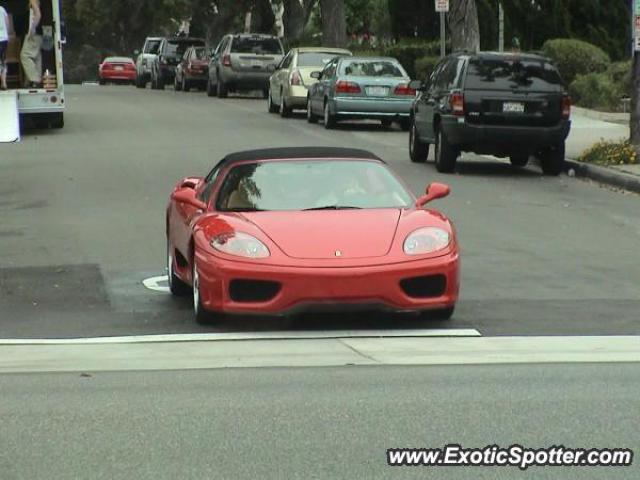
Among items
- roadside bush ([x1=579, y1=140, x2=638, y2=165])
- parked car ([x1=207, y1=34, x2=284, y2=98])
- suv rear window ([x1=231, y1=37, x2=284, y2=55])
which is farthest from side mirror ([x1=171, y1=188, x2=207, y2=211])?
suv rear window ([x1=231, y1=37, x2=284, y2=55])

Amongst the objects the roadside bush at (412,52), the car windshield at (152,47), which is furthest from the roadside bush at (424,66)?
the car windshield at (152,47)

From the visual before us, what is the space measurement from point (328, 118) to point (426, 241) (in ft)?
67.7

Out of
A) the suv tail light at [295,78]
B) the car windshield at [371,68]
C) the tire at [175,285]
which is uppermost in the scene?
the car windshield at [371,68]

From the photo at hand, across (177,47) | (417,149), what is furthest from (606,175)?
(177,47)

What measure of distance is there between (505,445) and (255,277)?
11.5 feet

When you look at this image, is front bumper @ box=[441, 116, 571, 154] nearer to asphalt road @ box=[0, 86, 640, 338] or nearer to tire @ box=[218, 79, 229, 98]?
asphalt road @ box=[0, 86, 640, 338]

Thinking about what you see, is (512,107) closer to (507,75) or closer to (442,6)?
(507,75)

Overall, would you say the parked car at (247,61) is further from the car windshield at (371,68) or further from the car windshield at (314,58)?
the car windshield at (371,68)

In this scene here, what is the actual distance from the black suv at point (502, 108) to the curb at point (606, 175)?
1.36 feet

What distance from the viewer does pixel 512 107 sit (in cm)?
2183

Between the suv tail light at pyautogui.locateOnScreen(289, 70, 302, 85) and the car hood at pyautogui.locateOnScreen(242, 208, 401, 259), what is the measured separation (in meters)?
23.7

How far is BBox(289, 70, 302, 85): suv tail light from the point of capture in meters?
34.2

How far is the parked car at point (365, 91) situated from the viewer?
3020 centimetres

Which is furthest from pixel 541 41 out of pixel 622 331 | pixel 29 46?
pixel 622 331
